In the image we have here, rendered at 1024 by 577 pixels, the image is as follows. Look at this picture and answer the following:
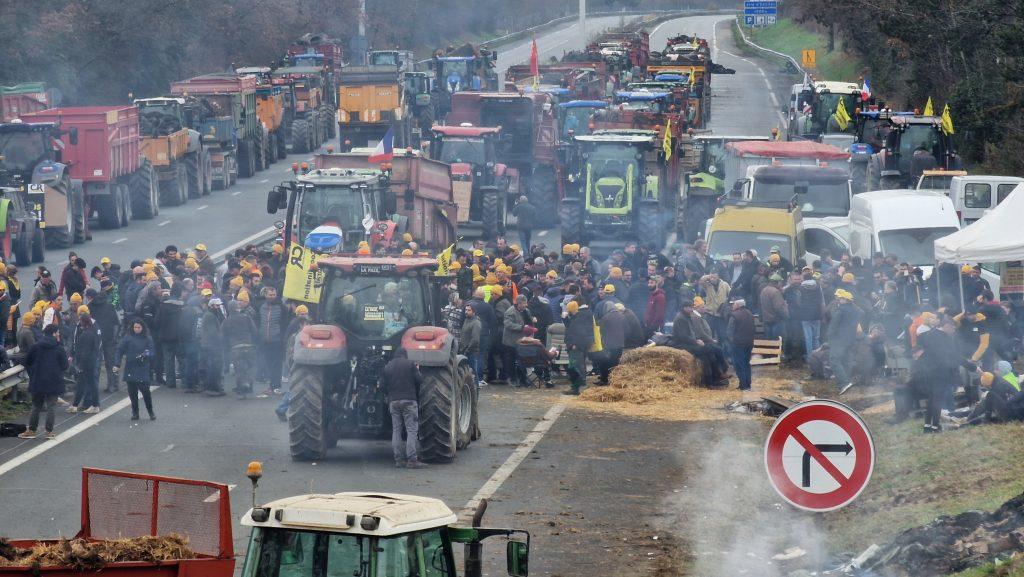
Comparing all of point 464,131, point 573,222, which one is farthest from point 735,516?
point 464,131

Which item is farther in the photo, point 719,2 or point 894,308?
point 719,2

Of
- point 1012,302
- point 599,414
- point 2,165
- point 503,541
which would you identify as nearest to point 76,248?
point 2,165

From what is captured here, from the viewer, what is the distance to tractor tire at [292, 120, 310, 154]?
54188 mm

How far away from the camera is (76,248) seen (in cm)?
3472

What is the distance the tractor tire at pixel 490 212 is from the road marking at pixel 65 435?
15114 mm

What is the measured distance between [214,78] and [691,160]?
16.1m

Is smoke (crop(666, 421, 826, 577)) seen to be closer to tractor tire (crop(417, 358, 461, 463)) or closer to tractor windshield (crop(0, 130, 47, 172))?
tractor tire (crop(417, 358, 461, 463))

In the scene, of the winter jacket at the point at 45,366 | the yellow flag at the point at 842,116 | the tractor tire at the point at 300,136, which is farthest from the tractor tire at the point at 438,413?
the tractor tire at the point at 300,136

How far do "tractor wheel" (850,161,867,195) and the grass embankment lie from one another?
2895 centimetres

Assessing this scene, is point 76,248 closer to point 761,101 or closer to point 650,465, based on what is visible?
point 650,465

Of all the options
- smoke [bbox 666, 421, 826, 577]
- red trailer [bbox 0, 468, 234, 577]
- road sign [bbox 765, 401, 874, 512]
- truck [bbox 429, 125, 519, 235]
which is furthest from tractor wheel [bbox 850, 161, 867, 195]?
road sign [bbox 765, 401, 874, 512]

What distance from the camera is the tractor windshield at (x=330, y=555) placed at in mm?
8148

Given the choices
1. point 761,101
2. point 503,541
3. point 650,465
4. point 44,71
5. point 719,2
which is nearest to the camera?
point 503,541

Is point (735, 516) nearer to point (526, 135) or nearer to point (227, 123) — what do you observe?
point (526, 135)
